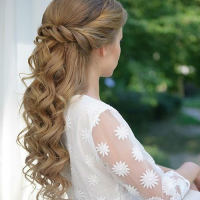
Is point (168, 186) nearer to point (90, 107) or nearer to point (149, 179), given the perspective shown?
point (149, 179)

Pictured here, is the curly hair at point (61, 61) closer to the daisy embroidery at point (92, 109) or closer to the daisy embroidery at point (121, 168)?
the daisy embroidery at point (92, 109)

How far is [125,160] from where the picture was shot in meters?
1.18

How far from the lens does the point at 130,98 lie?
821 centimetres

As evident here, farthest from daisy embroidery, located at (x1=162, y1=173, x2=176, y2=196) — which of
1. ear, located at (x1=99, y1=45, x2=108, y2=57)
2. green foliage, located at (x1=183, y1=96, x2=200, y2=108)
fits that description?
green foliage, located at (x1=183, y1=96, x2=200, y2=108)

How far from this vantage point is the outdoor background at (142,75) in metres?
1.80

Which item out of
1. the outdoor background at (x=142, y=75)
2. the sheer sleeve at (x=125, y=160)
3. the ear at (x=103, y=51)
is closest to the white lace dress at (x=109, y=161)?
the sheer sleeve at (x=125, y=160)

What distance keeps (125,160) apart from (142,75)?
3.68 metres

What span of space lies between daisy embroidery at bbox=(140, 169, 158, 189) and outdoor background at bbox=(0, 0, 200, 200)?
85 cm

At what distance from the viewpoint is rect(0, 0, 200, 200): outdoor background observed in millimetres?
1803

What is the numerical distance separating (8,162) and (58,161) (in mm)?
556

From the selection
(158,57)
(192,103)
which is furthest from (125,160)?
(192,103)

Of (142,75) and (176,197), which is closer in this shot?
(176,197)

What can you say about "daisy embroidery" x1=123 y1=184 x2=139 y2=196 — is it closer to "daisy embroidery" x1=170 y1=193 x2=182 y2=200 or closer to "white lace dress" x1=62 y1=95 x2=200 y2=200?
"white lace dress" x1=62 y1=95 x2=200 y2=200

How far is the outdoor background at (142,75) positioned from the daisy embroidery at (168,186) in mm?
869
